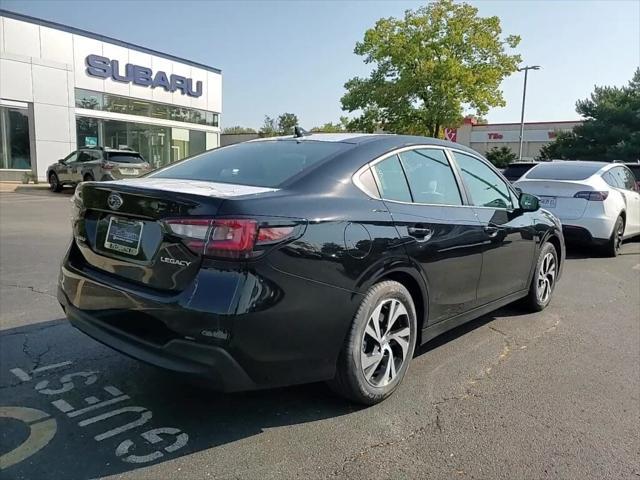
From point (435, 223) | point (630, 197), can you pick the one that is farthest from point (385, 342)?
point (630, 197)

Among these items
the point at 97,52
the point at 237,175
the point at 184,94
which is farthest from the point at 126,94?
the point at 237,175

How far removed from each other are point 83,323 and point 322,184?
5.29 feet

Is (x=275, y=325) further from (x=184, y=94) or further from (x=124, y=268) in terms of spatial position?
(x=184, y=94)

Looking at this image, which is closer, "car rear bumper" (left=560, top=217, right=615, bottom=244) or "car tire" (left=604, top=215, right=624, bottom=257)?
"car rear bumper" (left=560, top=217, right=615, bottom=244)

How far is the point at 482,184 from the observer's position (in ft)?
14.8

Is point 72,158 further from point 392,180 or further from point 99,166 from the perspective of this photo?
point 392,180

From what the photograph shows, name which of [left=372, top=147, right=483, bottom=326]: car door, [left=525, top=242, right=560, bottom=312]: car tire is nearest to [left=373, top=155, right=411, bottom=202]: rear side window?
[left=372, top=147, right=483, bottom=326]: car door

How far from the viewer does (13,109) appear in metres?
21.8

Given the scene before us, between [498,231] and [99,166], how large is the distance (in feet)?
53.2

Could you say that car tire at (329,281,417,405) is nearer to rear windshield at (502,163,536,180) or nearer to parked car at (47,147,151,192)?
rear windshield at (502,163,536,180)

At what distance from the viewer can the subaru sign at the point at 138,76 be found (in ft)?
81.6

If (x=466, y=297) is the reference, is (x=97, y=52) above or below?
above

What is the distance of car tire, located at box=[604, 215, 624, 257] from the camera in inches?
340

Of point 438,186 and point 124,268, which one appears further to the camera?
point 438,186
